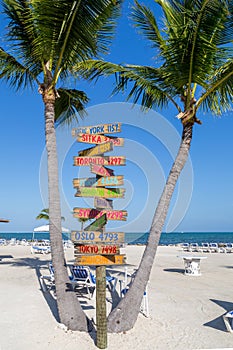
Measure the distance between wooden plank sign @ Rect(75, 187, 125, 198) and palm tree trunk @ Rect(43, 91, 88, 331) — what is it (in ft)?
3.21

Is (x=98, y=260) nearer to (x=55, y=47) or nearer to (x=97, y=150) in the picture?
(x=97, y=150)

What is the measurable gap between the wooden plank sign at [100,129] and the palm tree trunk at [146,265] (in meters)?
1.47

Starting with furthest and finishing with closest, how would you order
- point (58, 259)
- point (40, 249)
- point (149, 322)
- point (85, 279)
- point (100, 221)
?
point (40, 249) < point (85, 279) < point (149, 322) < point (58, 259) < point (100, 221)

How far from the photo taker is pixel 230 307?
7.12 m

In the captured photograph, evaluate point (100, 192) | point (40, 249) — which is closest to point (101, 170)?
point (100, 192)

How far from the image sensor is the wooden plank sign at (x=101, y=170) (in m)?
5.03

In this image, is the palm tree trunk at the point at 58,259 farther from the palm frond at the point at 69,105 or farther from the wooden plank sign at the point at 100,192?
the palm frond at the point at 69,105

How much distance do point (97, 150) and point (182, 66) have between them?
2.36 m

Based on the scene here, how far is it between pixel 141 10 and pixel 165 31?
0.67 m

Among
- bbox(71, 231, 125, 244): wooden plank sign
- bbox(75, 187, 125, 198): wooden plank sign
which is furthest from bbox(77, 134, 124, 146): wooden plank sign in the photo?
bbox(71, 231, 125, 244): wooden plank sign

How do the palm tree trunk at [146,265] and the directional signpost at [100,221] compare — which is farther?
the palm tree trunk at [146,265]

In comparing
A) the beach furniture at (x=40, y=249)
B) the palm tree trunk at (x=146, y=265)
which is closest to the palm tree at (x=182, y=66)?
the palm tree trunk at (x=146, y=265)

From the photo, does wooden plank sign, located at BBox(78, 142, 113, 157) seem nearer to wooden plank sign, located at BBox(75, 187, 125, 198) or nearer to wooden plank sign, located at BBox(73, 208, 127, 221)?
wooden plank sign, located at BBox(75, 187, 125, 198)

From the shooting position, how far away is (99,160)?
205 inches
